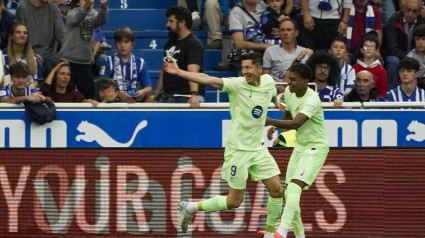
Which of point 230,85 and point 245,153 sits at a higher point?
point 230,85

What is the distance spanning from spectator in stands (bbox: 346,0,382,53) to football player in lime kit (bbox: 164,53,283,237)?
4761 mm

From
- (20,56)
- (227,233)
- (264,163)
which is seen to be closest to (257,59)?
(264,163)

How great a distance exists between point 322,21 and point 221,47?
1500 mm

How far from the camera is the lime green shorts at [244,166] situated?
494 inches

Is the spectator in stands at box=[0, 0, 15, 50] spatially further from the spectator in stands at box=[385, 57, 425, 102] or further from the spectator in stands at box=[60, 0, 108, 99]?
the spectator in stands at box=[385, 57, 425, 102]

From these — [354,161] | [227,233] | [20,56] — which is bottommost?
[227,233]

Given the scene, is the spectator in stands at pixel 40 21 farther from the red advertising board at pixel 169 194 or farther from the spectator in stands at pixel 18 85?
the red advertising board at pixel 169 194

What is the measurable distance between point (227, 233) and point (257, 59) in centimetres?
197

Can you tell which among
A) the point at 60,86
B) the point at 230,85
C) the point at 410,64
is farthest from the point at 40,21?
the point at 410,64

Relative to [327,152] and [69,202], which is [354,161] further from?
[69,202]

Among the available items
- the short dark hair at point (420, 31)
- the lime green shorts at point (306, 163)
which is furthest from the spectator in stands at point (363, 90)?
the lime green shorts at point (306, 163)

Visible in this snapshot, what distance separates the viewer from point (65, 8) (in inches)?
663

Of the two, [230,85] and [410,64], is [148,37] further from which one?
[230,85]

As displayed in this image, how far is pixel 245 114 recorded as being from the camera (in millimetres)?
12594
